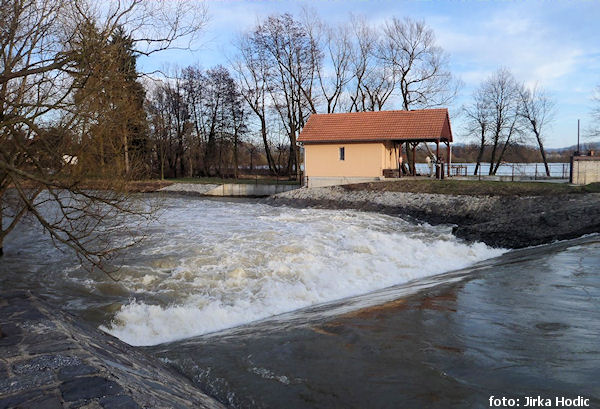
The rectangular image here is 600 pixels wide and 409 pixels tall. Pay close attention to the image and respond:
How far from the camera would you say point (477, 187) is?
22.9m

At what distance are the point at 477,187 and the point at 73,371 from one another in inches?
887

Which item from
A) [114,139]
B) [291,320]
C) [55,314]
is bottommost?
[291,320]

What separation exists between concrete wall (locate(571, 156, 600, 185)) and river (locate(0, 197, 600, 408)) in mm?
11510

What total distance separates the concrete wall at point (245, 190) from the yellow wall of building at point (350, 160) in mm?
3947

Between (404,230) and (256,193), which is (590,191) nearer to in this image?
(404,230)

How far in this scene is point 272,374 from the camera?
4.80 meters

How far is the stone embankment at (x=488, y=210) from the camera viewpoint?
1505cm

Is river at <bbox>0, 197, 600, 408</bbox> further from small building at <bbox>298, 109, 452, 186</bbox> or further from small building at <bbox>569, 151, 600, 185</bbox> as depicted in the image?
small building at <bbox>298, 109, 452, 186</bbox>

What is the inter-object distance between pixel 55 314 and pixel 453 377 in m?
4.64

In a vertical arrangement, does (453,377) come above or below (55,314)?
below

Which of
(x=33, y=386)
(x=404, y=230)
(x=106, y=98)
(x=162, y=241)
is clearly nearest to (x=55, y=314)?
(x=33, y=386)

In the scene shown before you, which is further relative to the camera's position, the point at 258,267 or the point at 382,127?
the point at 382,127

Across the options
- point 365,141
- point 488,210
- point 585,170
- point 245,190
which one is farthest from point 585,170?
point 245,190

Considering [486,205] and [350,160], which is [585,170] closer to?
[486,205]
